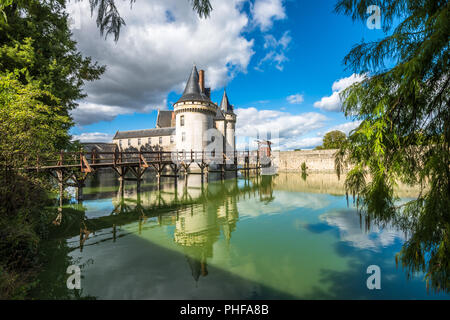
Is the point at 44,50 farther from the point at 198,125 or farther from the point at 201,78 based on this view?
the point at 201,78

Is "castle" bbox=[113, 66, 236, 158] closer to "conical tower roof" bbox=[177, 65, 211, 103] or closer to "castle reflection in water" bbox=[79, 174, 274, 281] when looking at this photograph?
"conical tower roof" bbox=[177, 65, 211, 103]

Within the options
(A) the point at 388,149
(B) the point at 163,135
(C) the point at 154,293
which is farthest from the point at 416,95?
(B) the point at 163,135

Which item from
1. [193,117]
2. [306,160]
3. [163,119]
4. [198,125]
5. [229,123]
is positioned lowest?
[306,160]

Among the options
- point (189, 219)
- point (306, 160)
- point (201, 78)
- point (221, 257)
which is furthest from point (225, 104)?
point (221, 257)

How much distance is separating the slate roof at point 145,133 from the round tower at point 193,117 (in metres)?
13.1

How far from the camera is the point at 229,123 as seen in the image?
38125mm

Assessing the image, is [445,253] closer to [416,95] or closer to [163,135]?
[416,95]

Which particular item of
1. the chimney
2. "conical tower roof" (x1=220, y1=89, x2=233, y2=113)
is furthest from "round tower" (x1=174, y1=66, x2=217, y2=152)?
"conical tower roof" (x1=220, y1=89, x2=233, y2=113)

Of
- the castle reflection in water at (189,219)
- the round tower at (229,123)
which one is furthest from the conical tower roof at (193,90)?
the castle reflection in water at (189,219)

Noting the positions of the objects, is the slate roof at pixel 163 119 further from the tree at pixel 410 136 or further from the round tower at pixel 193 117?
the tree at pixel 410 136

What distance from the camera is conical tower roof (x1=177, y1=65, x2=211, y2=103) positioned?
28.4 metres

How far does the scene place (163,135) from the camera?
4181 centimetres

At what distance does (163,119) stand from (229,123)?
57.5 ft

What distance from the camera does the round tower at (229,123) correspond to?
123 feet
